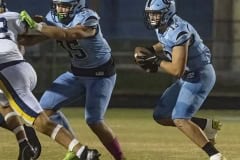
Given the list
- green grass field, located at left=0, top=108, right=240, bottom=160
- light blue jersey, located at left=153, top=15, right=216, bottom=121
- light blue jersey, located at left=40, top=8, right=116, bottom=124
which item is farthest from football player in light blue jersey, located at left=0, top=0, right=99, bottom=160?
green grass field, located at left=0, top=108, right=240, bottom=160

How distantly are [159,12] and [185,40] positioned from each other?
343 mm

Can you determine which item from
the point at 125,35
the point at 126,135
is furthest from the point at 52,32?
the point at 125,35

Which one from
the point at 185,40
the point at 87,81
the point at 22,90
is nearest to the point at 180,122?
the point at 185,40

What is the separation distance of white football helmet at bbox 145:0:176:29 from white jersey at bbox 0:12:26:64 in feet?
3.37

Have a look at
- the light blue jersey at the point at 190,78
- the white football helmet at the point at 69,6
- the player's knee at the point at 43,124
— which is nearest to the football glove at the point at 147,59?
the light blue jersey at the point at 190,78

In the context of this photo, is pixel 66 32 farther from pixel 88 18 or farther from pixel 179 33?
pixel 179 33

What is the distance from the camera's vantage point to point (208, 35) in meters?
17.9

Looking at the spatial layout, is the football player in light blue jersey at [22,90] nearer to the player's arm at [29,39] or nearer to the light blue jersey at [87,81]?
the player's arm at [29,39]

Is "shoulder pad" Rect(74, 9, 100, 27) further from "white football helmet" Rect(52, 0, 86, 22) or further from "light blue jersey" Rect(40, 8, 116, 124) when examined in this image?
"light blue jersey" Rect(40, 8, 116, 124)

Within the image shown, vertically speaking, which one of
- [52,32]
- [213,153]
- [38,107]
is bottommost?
[213,153]

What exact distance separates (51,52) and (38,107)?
1013 centimetres

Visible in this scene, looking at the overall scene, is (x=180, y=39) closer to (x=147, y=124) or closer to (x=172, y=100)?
(x=172, y=100)

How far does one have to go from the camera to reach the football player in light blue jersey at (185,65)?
7688 millimetres

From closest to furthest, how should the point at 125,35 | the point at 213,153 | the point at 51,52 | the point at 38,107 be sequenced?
1. the point at 38,107
2. the point at 213,153
3. the point at 51,52
4. the point at 125,35
